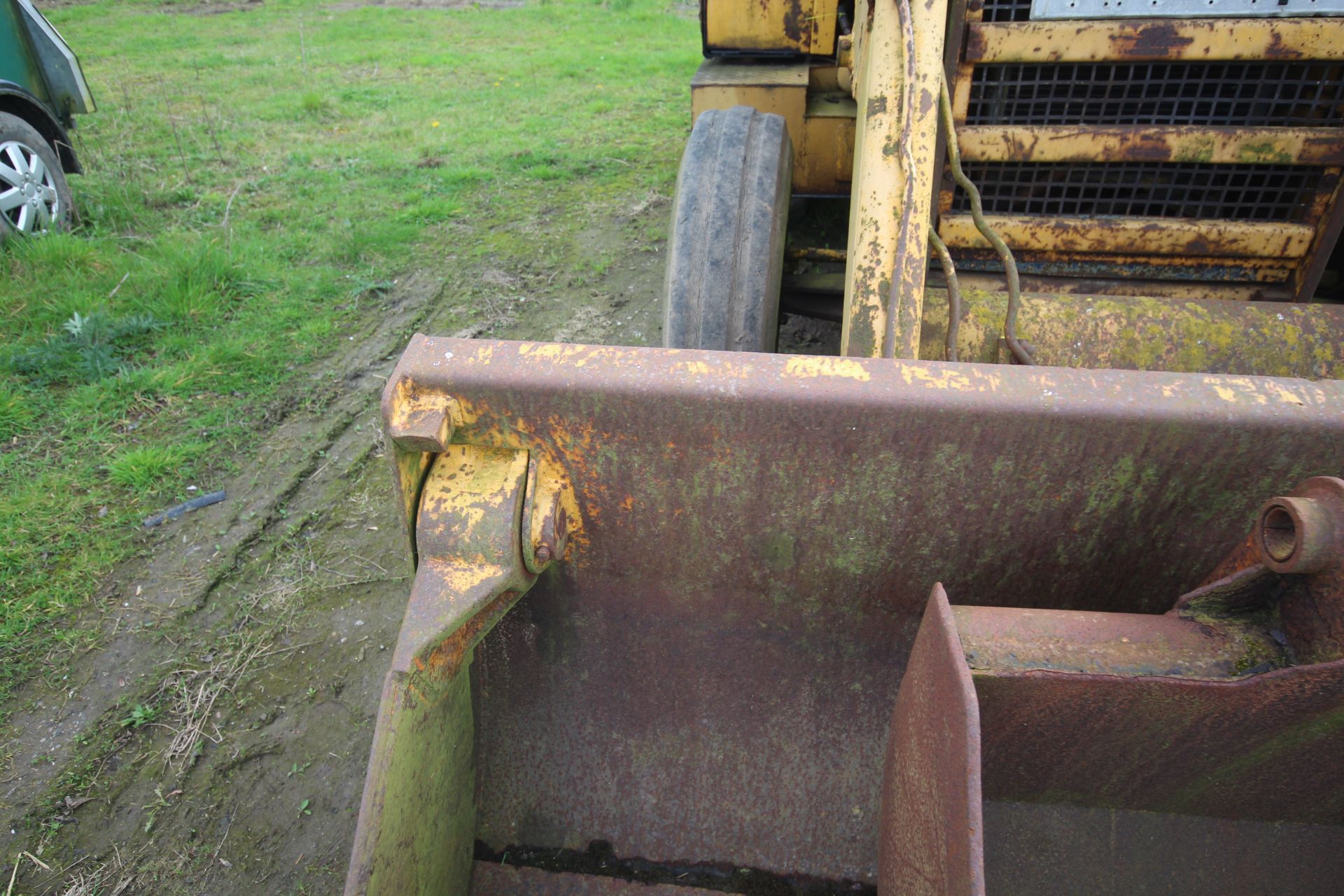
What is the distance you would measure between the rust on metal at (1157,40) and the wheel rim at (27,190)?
4.85 meters

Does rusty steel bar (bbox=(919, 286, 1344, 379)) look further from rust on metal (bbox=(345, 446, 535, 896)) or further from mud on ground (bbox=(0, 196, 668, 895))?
mud on ground (bbox=(0, 196, 668, 895))

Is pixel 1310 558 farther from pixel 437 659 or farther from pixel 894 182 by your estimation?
pixel 437 659

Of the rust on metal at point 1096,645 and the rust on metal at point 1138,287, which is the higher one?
the rust on metal at point 1138,287

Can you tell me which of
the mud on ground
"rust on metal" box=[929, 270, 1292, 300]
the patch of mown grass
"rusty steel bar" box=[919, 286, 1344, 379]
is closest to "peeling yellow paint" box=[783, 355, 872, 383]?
"rusty steel bar" box=[919, 286, 1344, 379]

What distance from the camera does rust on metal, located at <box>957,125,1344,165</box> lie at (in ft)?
6.62

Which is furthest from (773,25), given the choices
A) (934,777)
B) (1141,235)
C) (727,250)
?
(934,777)

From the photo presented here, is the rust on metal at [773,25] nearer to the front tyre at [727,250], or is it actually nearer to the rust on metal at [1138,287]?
the front tyre at [727,250]

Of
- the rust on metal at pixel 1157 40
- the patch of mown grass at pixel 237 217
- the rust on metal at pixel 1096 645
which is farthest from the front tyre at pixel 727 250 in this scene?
the patch of mown grass at pixel 237 217

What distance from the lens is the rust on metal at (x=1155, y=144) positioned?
2.02 m

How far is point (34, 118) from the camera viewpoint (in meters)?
4.66

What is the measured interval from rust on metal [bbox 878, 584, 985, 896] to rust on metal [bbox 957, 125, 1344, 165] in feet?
5.02

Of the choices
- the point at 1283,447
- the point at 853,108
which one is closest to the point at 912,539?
the point at 1283,447

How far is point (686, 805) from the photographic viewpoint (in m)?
1.67

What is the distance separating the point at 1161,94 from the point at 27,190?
211 inches
